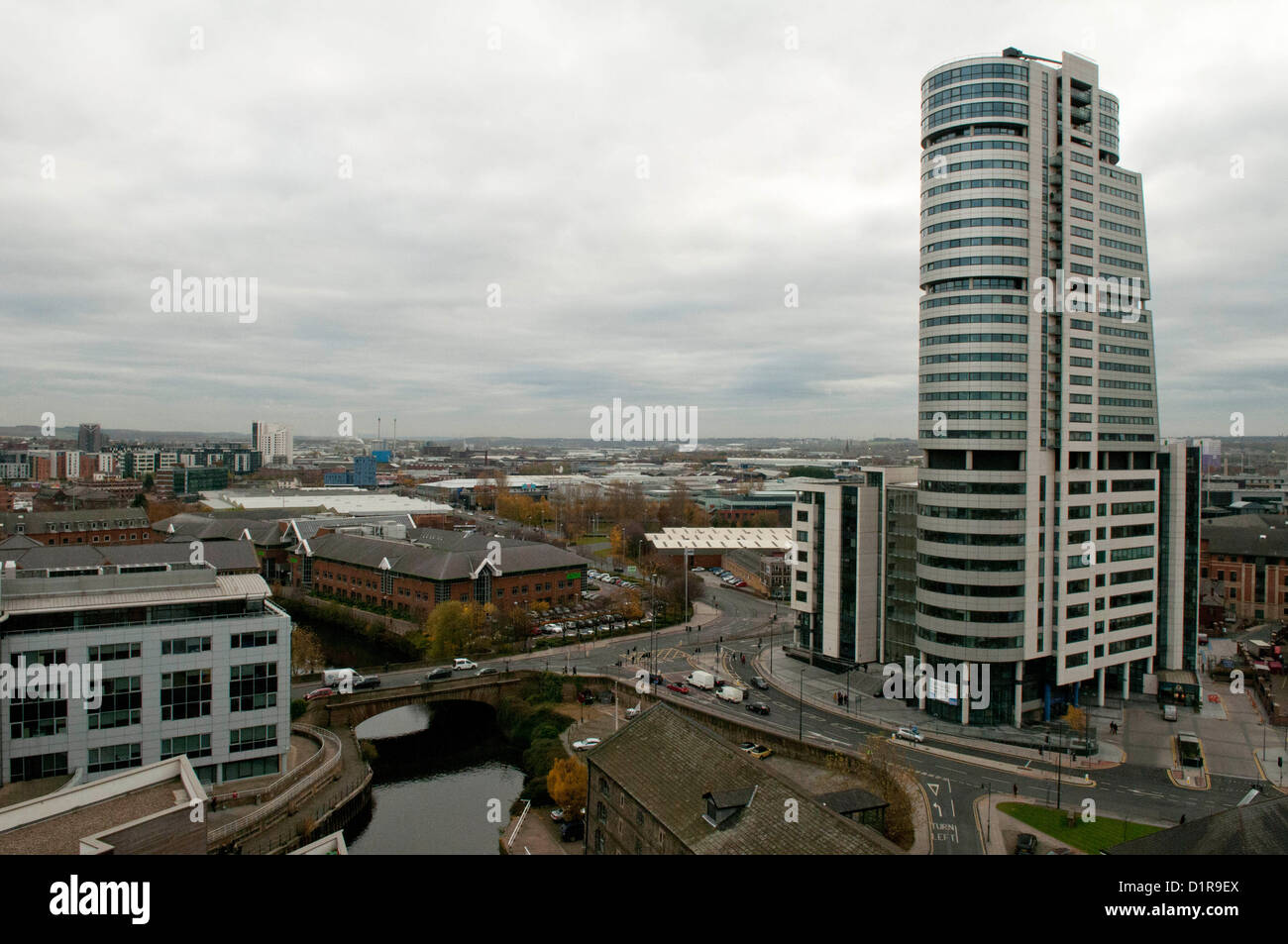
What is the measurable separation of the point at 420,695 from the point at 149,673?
13.1 meters

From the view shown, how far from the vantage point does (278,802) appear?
25.2m

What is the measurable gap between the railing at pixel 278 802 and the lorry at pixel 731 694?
15883 mm

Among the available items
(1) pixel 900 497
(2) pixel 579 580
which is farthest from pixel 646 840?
(2) pixel 579 580

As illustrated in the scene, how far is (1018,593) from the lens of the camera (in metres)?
33.7

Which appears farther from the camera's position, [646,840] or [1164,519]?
[1164,519]

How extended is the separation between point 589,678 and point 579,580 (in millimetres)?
19379

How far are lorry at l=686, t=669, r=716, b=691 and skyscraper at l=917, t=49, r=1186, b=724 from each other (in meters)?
9.41

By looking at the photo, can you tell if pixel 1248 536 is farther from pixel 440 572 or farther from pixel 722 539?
pixel 440 572

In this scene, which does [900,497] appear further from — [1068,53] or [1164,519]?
[1068,53]

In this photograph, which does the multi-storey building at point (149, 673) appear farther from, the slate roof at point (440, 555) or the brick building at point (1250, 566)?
the brick building at point (1250, 566)

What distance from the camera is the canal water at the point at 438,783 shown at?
26.3 metres

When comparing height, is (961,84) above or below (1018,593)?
above
